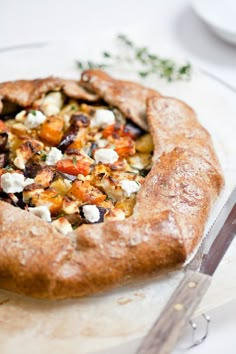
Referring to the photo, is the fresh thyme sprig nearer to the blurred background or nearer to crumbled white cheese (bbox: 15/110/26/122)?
the blurred background

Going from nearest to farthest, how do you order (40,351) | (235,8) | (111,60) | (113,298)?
(40,351)
(113,298)
(111,60)
(235,8)

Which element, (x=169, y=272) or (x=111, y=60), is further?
(x=111, y=60)

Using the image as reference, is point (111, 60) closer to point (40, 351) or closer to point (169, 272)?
point (169, 272)

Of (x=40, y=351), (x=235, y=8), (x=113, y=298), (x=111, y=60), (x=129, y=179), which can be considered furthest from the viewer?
(x=235, y=8)

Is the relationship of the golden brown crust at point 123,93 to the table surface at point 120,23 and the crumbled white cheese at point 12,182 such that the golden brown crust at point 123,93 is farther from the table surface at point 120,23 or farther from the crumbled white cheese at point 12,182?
the table surface at point 120,23

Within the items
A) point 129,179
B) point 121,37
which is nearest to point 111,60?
point 121,37

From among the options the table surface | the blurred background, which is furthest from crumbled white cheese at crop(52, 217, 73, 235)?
the table surface

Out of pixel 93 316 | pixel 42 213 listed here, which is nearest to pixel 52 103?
pixel 42 213

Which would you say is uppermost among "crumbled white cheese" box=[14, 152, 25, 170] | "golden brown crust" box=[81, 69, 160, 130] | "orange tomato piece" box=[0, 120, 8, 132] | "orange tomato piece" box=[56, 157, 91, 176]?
"golden brown crust" box=[81, 69, 160, 130]
